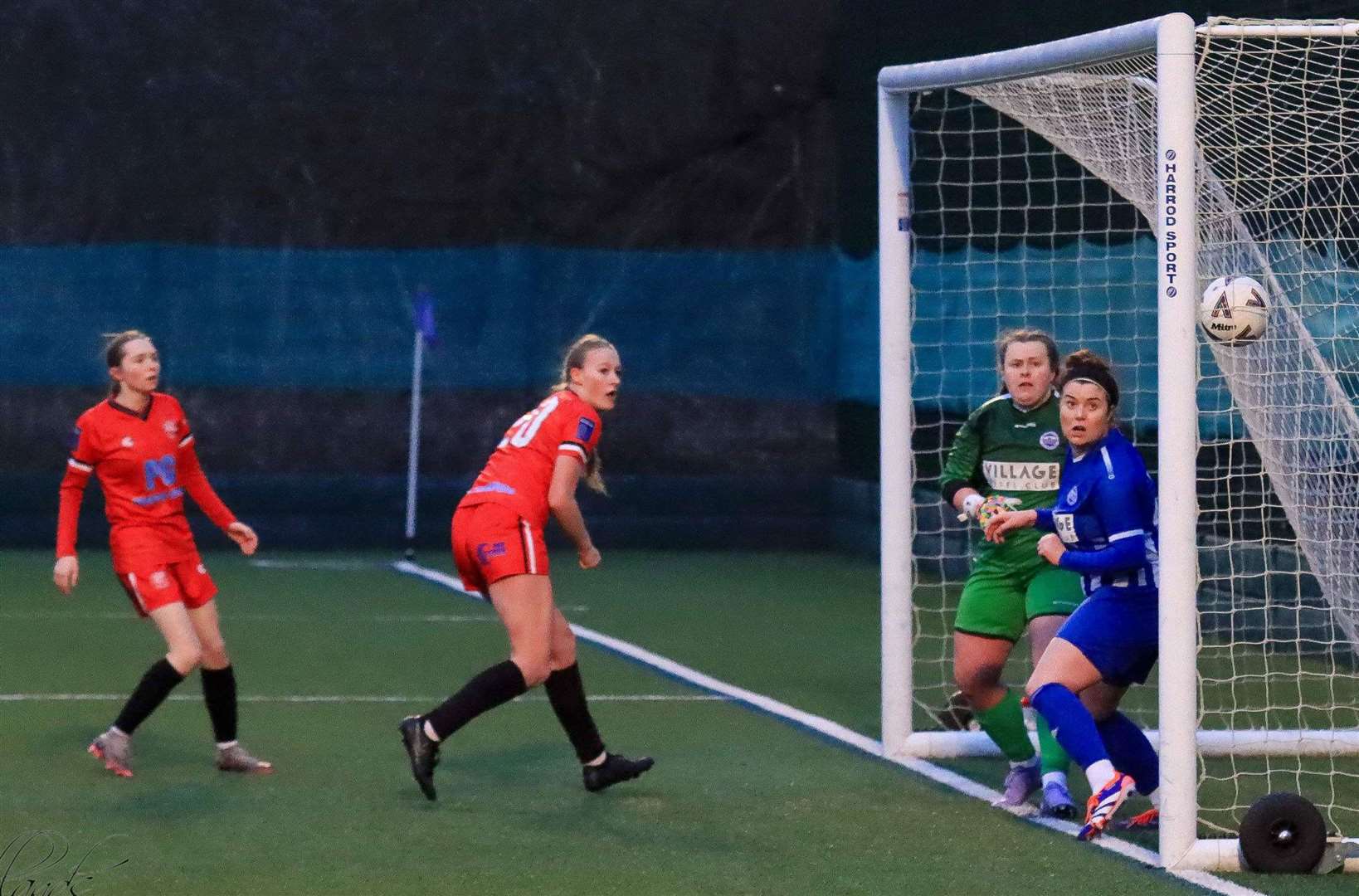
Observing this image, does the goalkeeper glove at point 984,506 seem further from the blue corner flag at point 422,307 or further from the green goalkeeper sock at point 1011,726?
the blue corner flag at point 422,307

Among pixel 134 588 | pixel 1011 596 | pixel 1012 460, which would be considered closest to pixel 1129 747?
pixel 1011 596

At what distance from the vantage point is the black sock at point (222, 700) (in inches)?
297

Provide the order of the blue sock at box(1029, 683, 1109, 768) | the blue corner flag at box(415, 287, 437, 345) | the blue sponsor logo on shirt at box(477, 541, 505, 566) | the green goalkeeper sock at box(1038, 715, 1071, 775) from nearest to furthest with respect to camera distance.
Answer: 1. the blue sock at box(1029, 683, 1109, 768)
2. the green goalkeeper sock at box(1038, 715, 1071, 775)
3. the blue sponsor logo on shirt at box(477, 541, 505, 566)
4. the blue corner flag at box(415, 287, 437, 345)

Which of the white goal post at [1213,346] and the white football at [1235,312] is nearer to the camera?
the white goal post at [1213,346]

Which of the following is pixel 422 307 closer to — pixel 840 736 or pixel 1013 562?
pixel 840 736

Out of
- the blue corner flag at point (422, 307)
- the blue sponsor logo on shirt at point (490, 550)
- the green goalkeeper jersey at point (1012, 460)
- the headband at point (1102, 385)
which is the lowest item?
the blue sponsor logo on shirt at point (490, 550)

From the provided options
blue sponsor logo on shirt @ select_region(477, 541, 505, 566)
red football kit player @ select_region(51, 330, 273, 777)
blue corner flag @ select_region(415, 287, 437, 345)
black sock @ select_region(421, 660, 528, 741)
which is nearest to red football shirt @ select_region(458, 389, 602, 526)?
blue sponsor logo on shirt @ select_region(477, 541, 505, 566)

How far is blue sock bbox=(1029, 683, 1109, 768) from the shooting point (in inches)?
247

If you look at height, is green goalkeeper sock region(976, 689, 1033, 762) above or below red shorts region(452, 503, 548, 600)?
below

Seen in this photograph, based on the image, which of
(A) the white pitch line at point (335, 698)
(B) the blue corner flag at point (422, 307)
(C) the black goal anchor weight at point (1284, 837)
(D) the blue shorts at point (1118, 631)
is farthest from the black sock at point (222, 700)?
(B) the blue corner flag at point (422, 307)

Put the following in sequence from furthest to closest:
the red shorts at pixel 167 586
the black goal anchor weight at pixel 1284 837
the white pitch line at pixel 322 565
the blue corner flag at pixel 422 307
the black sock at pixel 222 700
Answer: the blue corner flag at pixel 422 307 < the white pitch line at pixel 322 565 < the black sock at pixel 222 700 < the red shorts at pixel 167 586 < the black goal anchor weight at pixel 1284 837

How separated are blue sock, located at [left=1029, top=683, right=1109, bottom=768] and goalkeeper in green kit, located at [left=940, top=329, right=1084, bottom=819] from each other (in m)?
0.59

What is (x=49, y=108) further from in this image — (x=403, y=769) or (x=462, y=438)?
(x=403, y=769)

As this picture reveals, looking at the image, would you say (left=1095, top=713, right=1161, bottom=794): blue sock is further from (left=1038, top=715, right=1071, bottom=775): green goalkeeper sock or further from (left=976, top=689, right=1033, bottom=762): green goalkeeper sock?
(left=976, top=689, right=1033, bottom=762): green goalkeeper sock
